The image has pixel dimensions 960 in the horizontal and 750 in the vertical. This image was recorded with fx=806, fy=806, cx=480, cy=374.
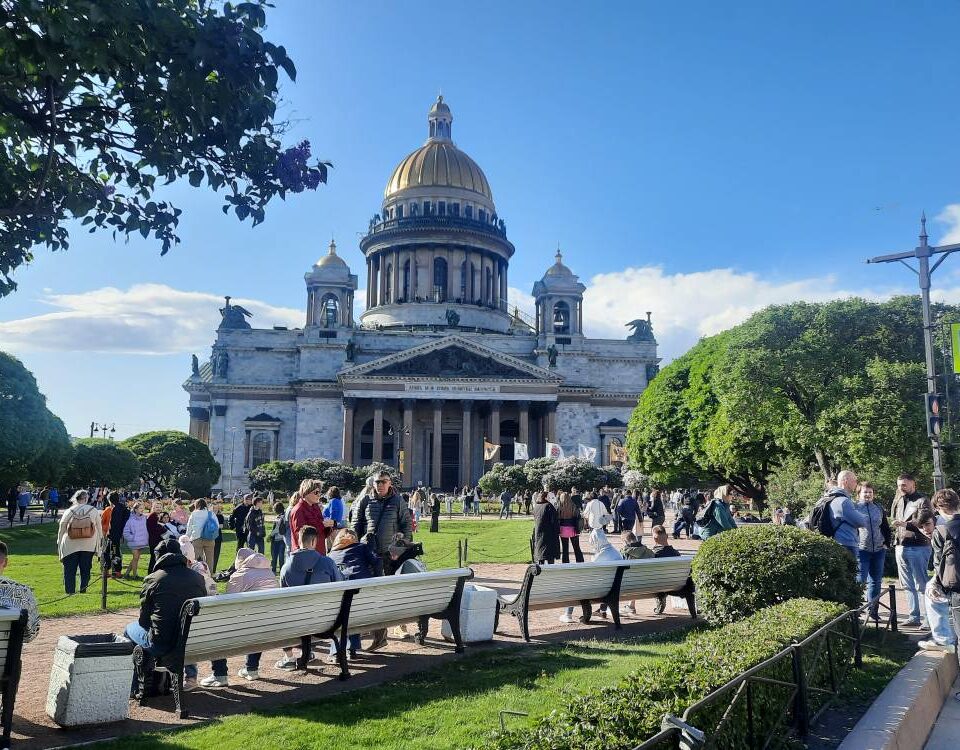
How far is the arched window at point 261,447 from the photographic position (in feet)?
194

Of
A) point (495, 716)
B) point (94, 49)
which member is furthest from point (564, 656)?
point (94, 49)

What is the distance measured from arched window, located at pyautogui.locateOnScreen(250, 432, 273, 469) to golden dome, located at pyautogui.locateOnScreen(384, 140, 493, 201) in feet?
83.3

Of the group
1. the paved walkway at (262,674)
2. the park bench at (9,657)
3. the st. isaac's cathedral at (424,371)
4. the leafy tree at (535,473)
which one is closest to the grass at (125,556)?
the paved walkway at (262,674)

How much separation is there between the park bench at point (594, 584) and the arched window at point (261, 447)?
51367 millimetres

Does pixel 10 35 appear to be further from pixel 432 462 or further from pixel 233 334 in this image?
pixel 233 334

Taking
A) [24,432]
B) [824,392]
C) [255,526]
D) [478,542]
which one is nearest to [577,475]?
[824,392]

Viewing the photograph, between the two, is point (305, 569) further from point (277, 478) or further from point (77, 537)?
point (277, 478)

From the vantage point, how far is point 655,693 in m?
4.79

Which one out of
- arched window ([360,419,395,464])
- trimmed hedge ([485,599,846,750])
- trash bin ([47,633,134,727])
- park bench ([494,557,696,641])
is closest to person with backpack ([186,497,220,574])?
park bench ([494,557,696,641])

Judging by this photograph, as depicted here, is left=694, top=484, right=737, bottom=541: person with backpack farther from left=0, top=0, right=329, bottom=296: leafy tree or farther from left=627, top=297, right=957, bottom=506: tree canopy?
left=627, top=297, right=957, bottom=506: tree canopy

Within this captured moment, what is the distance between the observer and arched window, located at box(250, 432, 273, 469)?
59000 mm

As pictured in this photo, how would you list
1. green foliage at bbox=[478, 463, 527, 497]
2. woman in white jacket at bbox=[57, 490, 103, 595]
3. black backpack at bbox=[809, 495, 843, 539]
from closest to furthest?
1. black backpack at bbox=[809, 495, 843, 539]
2. woman in white jacket at bbox=[57, 490, 103, 595]
3. green foliage at bbox=[478, 463, 527, 497]

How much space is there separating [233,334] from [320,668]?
183 ft

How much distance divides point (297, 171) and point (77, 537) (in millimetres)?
8866
